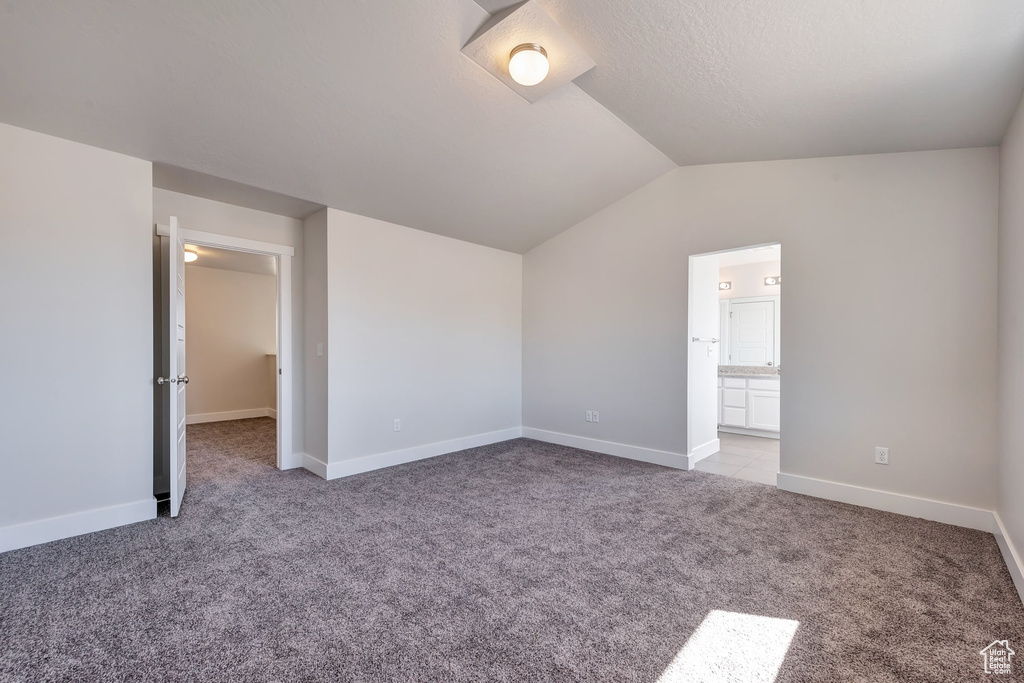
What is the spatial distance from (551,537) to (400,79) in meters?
2.85

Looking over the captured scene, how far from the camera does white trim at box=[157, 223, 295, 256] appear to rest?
351 cm

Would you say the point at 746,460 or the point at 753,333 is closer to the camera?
the point at 746,460

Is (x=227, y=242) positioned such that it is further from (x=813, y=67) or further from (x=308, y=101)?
(x=813, y=67)

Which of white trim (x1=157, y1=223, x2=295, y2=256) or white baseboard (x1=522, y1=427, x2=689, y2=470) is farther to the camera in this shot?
white baseboard (x1=522, y1=427, x2=689, y2=470)

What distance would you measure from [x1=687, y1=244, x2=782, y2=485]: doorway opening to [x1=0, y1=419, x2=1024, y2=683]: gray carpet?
3.50 feet

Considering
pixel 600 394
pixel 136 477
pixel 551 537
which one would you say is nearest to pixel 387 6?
→ pixel 551 537

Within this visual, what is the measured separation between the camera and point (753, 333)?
6344mm

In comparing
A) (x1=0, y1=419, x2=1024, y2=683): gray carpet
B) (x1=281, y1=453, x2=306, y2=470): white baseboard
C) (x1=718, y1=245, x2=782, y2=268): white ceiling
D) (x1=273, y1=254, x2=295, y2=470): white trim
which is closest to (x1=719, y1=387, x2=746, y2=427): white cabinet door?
(x1=718, y1=245, x2=782, y2=268): white ceiling

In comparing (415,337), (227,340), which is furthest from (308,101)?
(227,340)

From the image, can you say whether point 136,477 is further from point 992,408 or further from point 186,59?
point 992,408

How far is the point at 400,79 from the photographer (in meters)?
2.61

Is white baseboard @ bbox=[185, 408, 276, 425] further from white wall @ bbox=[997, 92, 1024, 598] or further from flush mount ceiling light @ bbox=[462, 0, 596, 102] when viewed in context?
white wall @ bbox=[997, 92, 1024, 598]

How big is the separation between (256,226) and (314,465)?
2196 millimetres

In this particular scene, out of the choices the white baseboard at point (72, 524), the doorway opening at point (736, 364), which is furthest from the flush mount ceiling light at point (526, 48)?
the white baseboard at point (72, 524)
